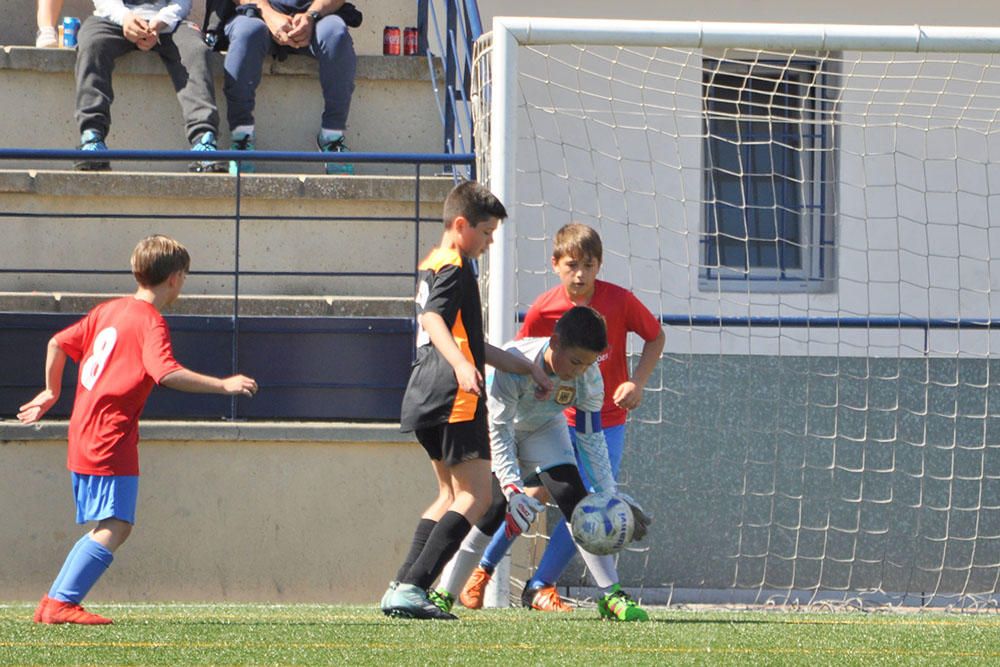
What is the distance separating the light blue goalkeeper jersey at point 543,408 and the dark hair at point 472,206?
553 millimetres

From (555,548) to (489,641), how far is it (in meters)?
1.79

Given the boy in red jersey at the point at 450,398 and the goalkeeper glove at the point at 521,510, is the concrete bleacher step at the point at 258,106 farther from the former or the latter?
the goalkeeper glove at the point at 521,510

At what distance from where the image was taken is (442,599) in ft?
17.3

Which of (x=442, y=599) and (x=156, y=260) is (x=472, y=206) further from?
(x=442, y=599)

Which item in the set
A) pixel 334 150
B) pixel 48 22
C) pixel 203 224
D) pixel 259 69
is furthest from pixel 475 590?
pixel 48 22

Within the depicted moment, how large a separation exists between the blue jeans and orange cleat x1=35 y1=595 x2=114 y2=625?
13.6 ft

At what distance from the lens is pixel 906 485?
320 inches

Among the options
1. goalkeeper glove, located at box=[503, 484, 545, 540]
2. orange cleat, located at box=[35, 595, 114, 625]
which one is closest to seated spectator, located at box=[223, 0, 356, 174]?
goalkeeper glove, located at box=[503, 484, 545, 540]

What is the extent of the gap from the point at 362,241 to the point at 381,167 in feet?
3.13

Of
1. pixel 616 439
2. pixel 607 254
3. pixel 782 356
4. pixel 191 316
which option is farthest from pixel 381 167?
pixel 616 439

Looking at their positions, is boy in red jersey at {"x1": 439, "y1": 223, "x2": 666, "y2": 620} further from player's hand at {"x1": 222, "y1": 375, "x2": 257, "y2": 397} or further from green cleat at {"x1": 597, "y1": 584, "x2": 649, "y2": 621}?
player's hand at {"x1": 222, "y1": 375, "x2": 257, "y2": 397}

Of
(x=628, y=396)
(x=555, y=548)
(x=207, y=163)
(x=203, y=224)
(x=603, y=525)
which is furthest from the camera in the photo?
(x=207, y=163)

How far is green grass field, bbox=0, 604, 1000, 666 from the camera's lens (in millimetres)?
4230

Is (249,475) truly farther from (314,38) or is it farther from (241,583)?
(314,38)
